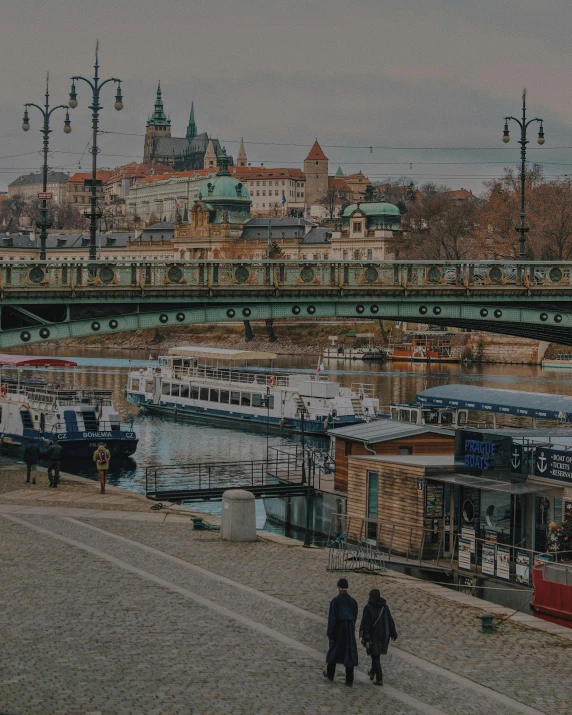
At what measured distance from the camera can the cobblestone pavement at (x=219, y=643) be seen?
19000mm

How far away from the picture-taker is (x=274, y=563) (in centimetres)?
2875

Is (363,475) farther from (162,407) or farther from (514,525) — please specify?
(162,407)

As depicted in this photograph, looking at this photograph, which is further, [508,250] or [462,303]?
[508,250]

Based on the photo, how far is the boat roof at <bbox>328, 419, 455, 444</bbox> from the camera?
1506 inches

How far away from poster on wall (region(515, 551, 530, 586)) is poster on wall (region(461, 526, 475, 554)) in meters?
1.30

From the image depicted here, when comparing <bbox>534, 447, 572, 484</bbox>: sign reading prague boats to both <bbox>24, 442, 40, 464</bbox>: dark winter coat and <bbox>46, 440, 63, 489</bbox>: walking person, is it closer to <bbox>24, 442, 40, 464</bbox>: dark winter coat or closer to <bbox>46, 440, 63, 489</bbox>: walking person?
<bbox>46, 440, 63, 489</bbox>: walking person

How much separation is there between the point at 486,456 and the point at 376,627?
11.8 m

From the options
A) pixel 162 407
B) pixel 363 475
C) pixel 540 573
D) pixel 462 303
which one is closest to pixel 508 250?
pixel 162 407

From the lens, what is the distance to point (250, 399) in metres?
84.4

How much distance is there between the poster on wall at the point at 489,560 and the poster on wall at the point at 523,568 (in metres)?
0.55

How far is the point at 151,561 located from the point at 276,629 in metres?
5.91

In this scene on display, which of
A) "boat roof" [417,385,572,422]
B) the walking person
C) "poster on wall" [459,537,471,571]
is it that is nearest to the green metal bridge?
"boat roof" [417,385,572,422]

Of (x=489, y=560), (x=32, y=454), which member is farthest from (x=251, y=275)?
(x=489, y=560)

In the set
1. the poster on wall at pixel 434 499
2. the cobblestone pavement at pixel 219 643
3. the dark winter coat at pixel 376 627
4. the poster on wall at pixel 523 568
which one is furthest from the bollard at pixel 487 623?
the poster on wall at pixel 434 499
